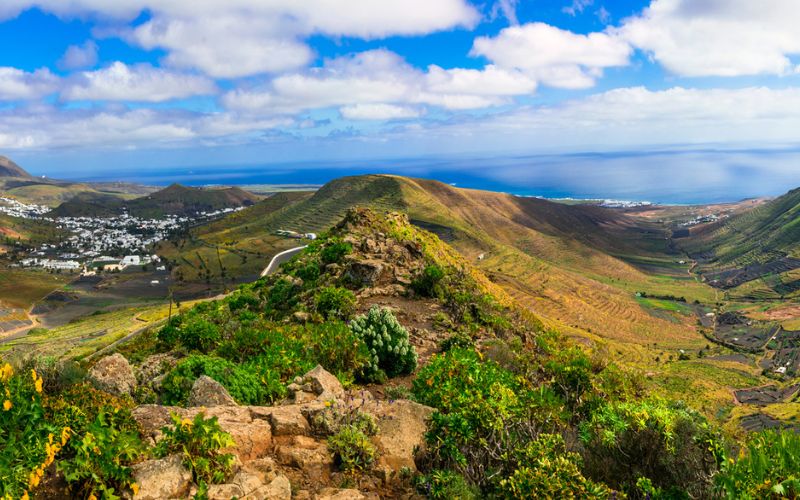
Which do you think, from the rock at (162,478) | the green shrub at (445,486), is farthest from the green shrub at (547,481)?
the rock at (162,478)

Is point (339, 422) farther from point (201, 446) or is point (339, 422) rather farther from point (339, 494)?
point (201, 446)

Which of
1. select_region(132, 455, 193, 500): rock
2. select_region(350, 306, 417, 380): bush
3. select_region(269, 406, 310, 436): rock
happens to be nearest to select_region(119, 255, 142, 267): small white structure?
select_region(350, 306, 417, 380): bush

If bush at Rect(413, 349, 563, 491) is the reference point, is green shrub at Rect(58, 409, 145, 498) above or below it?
above

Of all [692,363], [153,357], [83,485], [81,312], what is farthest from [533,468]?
[81,312]

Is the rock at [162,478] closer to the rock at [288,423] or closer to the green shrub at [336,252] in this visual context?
the rock at [288,423]

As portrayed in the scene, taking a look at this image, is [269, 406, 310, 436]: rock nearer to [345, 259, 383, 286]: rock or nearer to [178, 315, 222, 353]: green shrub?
[178, 315, 222, 353]: green shrub

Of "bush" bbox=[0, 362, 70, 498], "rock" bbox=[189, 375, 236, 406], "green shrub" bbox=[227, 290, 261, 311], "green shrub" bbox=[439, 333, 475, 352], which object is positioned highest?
"bush" bbox=[0, 362, 70, 498]

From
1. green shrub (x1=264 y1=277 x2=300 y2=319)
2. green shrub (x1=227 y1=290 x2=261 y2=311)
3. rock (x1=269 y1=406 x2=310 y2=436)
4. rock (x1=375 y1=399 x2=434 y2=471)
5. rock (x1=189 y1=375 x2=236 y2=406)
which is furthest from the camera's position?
green shrub (x1=227 y1=290 x2=261 y2=311)
